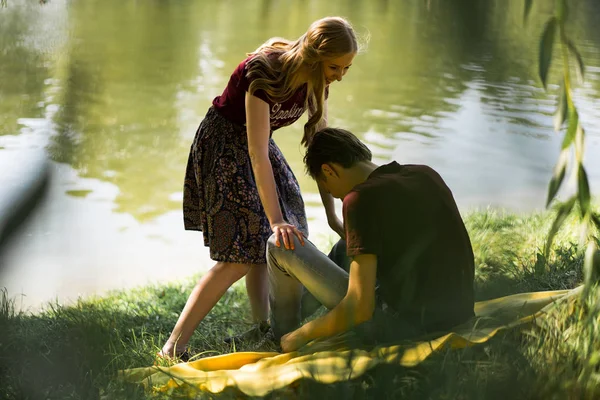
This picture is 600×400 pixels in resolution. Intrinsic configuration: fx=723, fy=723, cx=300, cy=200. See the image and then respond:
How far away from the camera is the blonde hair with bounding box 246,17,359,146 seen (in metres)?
2.12

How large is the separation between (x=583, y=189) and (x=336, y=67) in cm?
153

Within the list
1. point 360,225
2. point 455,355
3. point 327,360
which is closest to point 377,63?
point 327,360

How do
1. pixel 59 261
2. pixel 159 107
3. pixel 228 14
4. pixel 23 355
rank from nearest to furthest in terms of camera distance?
pixel 59 261 → pixel 23 355 → pixel 228 14 → pixel 159 107

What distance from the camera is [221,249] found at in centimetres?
250

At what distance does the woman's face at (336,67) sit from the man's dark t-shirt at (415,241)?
41 centimetres

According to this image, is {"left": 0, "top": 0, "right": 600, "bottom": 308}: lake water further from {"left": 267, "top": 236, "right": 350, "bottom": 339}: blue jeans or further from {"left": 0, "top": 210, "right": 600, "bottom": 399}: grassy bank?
{"left": 267, "top": 236, "right": 350, "bottom": 339}: blue jeans

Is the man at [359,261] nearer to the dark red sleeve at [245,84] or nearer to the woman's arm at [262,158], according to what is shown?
the woman's arm at [262,158]

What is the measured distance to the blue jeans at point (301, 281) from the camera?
85.6 inches

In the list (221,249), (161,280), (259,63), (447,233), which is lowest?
(161,280)

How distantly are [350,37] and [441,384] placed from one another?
4.54 ft

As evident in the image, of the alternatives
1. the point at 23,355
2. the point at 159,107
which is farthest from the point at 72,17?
the point at 159,107

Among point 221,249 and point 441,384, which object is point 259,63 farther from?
point 441,384

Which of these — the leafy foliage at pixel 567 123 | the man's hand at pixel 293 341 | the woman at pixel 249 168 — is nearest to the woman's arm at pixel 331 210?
the woman at pixel 249 168

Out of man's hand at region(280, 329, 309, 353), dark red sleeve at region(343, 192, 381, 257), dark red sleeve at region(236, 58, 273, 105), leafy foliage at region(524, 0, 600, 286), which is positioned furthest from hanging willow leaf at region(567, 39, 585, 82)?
dark red sleeve at region(236, 58, 273, 105)
